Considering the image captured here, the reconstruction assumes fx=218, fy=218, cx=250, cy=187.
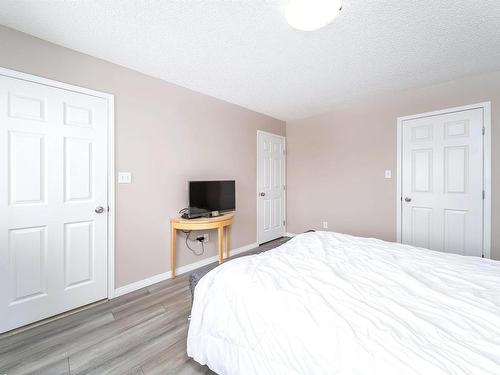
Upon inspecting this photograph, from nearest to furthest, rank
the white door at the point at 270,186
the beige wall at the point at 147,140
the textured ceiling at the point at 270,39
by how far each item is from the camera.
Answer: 1. the textured ceiling at the point at 270,39
2. the beige wall at the point at 147,140
3. the white door at the point at 270,186

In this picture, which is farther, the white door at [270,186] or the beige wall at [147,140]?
the white door at [270,186]

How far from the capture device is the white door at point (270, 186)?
3.84m

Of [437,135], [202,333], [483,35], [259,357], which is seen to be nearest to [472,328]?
[259,357]

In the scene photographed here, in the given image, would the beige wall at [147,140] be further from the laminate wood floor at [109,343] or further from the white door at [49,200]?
the laminate wood floor at [109,343]

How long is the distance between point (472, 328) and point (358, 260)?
676 mm

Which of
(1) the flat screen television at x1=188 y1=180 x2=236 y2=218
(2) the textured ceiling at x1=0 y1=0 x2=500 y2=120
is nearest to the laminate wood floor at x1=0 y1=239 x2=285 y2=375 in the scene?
(1) the flat screen television at x1=188 y1=180 x2=236 y2=218

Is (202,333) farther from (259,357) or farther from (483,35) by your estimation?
(483,35)

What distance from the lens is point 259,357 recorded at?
99 centimetres

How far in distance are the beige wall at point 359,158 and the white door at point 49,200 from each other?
10.3 feet

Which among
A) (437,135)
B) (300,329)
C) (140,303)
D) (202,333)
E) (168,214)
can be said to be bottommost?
(140,303)

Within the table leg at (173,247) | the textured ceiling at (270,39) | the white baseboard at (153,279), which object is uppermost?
the textured ceiling at (270,39)

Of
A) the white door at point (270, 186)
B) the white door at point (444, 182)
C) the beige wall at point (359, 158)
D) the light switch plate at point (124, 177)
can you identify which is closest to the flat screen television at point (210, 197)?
the light switch plate at point (124, 177)

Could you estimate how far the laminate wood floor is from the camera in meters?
1.38

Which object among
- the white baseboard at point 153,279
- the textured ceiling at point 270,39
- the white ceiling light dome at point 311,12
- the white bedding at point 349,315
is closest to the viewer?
the white bedding at point 349,315
